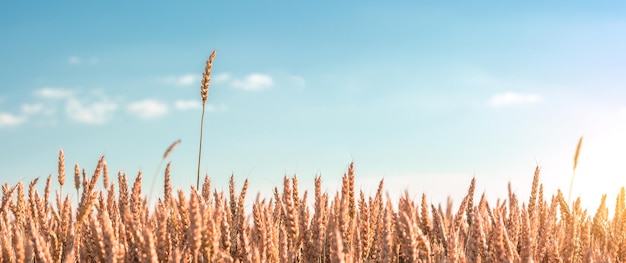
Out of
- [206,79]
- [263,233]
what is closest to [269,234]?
[263,233]

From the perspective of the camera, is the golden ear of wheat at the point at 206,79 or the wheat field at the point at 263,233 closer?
the wheat field at the point at 263,233

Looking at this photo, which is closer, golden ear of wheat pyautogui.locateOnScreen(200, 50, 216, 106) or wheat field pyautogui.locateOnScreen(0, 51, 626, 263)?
wheat field pyautogui.locateOnScreen(0, 51, 626, 263)

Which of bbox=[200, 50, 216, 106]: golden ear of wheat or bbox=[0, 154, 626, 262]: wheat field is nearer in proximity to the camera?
bbox=[0, 154, 626, 262]: wheat field

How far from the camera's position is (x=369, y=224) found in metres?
3.11

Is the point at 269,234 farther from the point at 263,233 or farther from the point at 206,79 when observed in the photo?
the point at 206,79

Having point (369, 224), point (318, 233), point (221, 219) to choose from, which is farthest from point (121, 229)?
point (369, 224)

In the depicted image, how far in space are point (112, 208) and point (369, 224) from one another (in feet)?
5.84

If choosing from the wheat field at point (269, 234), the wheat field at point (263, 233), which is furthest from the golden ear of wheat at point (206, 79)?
the wheat field at point (269, 234)

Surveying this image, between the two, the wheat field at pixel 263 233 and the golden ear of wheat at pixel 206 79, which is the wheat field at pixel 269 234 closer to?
the wheat field at pixel 263 233

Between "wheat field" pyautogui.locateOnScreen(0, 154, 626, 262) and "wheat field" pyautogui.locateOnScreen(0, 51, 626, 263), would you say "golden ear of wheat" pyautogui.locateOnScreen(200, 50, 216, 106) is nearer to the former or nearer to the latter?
"wheat field" pyautogui.locateOnScreen(0, 51, 626, 263)

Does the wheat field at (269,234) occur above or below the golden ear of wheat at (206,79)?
below

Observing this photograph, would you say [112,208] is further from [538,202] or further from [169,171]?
[538,202]

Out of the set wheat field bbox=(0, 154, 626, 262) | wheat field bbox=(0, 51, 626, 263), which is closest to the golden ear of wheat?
wheat field bbox=(0, 51, 626, 263)

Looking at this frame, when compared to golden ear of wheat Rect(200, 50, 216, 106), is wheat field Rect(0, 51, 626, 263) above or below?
below
